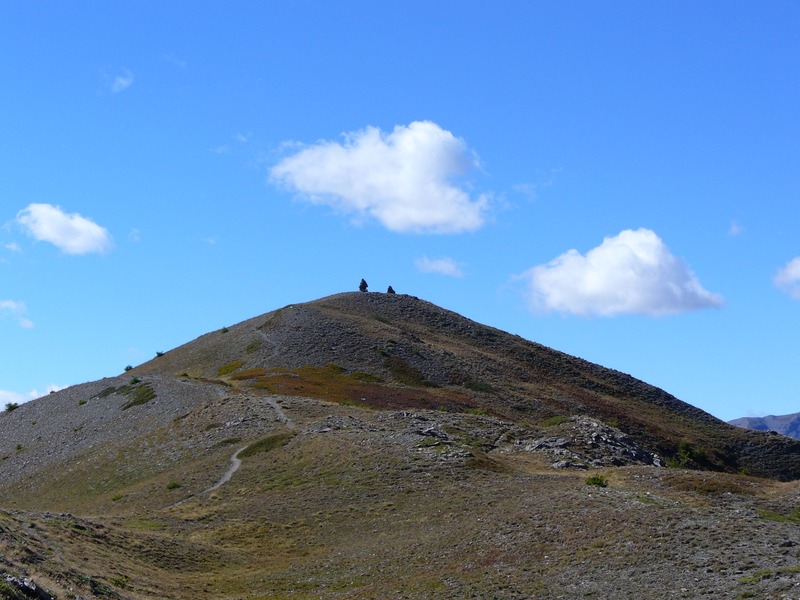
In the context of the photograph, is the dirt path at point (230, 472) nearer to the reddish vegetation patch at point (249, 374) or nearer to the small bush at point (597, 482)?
the small bush at point (597, 482)

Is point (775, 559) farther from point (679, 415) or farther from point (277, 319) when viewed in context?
point (277, 319)

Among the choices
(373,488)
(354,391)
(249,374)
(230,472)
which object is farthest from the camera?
(249,374)

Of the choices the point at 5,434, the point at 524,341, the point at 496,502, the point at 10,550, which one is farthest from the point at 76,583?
the point at 524,341

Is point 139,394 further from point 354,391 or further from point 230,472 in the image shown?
point 230,472

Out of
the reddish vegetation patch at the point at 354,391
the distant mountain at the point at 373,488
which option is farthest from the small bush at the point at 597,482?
the reddish vegetation patch at the point at 354,391

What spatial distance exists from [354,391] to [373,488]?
41.7m

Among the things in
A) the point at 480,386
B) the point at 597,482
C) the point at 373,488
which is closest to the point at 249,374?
the point at 480,386

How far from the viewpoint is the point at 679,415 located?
122000mm

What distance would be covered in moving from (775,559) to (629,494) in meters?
12.8

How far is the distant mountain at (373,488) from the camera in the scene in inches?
1256

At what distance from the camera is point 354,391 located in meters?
92.8

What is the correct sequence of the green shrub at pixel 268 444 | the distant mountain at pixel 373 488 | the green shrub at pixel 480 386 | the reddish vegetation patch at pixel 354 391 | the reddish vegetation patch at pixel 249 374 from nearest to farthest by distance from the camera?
the distant mountain at pixel 373 488 → the green shrub at pixel 268 444 → the reddish vegetation patch at pixel 354 391 → the reddish vegetation patch at pixel 249 374 → the green shrub at pixel 480 386

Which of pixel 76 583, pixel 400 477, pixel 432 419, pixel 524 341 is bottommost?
pixel 76 583

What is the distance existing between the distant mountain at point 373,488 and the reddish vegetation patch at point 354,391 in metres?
0.50
